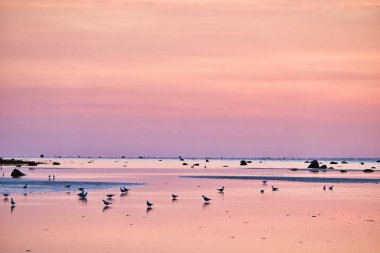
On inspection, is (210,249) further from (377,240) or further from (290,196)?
(290,196)

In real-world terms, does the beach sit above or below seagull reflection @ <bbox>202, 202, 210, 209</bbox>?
below

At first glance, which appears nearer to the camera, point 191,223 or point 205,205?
point 191,223

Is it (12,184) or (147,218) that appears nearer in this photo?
(147,218)

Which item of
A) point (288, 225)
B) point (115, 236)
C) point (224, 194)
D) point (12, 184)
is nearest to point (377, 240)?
point (288, 225)

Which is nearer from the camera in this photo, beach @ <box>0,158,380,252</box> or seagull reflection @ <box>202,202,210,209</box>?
beach @ <box>0,158,380,252</box>

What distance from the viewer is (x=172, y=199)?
4531cm

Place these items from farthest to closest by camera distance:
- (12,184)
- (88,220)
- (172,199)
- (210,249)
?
(12,184) → (172,199) → (88,220) → (210,249)

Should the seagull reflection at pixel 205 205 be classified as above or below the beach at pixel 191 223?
above

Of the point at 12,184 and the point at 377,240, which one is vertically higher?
the point at 12,184

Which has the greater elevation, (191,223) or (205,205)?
(205,205)

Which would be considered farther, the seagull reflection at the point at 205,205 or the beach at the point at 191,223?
the seagull reflection at the point at 205,205

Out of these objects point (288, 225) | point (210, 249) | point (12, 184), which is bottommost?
point (210, 249)

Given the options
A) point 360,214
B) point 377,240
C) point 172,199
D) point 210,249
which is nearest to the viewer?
point 210,249

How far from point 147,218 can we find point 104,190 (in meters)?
21.9
